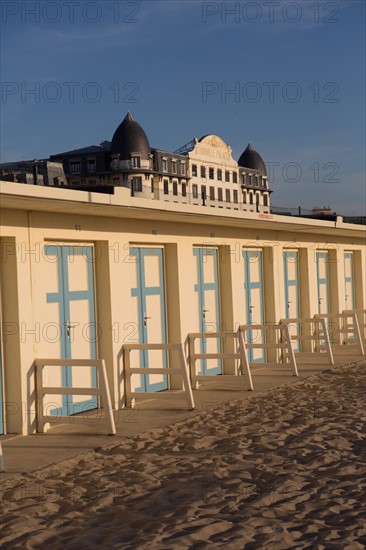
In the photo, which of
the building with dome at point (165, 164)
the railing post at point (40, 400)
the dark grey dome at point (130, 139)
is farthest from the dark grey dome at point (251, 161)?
→ the railing post at point (40, 400)

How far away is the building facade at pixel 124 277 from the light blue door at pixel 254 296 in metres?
0.04

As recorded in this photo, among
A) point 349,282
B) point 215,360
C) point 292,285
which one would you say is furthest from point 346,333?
point 215,360

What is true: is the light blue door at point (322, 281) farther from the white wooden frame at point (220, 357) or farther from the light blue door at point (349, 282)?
the white wooden frame at point (220, 357)

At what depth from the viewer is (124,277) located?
1170 centimetres

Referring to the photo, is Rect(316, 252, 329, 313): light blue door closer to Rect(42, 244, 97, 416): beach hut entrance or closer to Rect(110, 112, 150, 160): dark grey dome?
Rect(42, 244, 97, 416): beach hut entrance

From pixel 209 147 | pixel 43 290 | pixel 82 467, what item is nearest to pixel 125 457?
pixel 82 467

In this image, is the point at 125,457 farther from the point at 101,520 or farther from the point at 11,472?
the point at 101,520

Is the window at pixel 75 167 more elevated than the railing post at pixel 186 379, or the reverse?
the window at pixel 75 167

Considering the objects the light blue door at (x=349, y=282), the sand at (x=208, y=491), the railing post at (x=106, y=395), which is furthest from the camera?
the light blue door at (x=349, y=282)

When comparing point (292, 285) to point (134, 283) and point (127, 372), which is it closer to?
point (134, 283)

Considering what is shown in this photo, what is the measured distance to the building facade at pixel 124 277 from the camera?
376 inches

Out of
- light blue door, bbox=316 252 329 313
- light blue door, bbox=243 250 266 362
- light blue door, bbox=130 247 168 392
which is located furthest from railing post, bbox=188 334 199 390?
light blue door, bbox=316 252 329 313

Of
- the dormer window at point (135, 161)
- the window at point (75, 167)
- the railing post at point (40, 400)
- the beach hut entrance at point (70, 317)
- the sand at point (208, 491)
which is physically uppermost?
the dormer window at point (135, 161)

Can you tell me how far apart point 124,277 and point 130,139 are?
3389 inches
